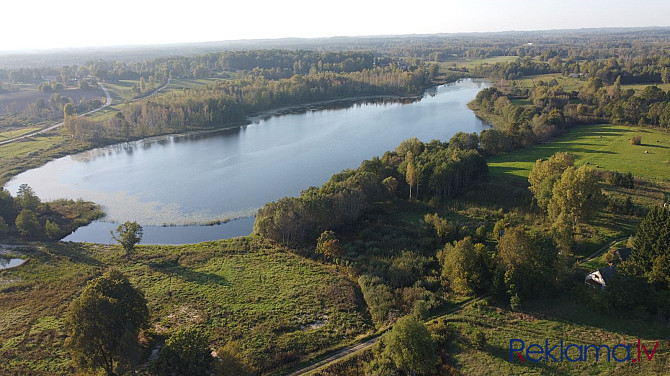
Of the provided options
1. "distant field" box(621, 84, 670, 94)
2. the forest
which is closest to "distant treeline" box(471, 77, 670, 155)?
the forest

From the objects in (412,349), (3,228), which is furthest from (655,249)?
(3,228)

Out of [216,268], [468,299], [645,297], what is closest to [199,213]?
[216,268]

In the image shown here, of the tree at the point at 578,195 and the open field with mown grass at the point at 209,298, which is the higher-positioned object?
the tree at the point at 578,195

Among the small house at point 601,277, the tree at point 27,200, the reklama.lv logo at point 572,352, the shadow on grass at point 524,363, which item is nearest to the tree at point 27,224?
the tree at point 27,200

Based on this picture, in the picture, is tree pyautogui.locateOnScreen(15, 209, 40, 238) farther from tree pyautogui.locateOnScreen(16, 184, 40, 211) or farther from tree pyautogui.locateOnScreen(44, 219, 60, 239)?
tree pyautogui.locateOnScreen(16, 184, 40, 211)

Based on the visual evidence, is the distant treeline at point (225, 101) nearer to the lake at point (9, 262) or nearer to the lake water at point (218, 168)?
the lake water at point (218, 168)

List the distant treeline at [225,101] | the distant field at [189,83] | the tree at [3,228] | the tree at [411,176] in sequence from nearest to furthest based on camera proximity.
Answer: the tree at [3,228] < the tree at [411,176] < the distant treeline at [225,101] < the distant field at [189,83]
